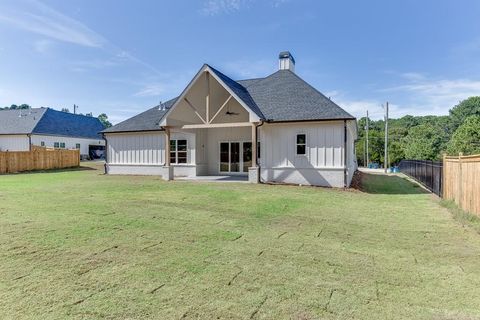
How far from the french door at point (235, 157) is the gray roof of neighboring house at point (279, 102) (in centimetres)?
298

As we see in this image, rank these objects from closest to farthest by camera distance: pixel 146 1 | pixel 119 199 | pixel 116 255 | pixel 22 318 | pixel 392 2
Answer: pixel 22 318
pixel 116 255
pixel 119 199
pixel 146 1
pixel 392 2

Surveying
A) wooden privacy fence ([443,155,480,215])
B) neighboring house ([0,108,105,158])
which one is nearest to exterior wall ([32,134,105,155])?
neighboring house ([0,108,105,158])

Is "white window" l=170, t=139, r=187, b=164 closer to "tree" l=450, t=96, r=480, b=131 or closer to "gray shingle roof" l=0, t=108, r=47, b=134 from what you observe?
"gray shingle roof" l=0, t=108, r=47, b=134

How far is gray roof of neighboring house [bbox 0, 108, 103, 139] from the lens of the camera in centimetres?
3372

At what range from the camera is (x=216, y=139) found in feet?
62.8

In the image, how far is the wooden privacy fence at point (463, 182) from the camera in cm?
739

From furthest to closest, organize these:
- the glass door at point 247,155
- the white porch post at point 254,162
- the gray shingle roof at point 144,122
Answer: the gray shingle roof at point 144,122 → the glass door at point 247,155 → the white porch post at point 254,162

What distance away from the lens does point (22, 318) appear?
9.34ft

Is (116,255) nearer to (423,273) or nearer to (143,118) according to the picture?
(423,273)

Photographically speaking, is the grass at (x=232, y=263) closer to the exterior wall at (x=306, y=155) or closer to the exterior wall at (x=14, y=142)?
the exterior wall at (x=306, y=155)

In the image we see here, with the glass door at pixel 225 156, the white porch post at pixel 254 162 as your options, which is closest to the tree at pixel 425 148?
the glass door at pixel 225 156

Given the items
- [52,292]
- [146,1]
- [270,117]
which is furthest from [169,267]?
[146,1]

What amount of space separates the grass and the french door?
982cm

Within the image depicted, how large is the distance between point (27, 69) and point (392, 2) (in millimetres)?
22874
